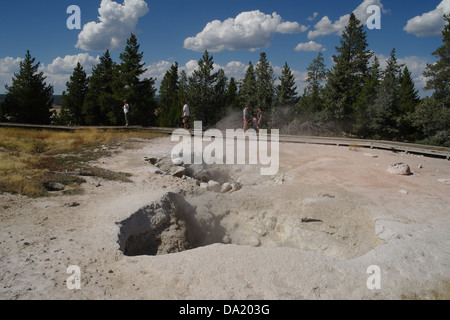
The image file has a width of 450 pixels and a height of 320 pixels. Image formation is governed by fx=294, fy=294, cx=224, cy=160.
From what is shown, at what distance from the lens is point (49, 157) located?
1246 centimetres

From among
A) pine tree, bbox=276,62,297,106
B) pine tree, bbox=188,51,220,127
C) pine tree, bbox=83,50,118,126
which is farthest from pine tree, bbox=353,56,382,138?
pine tree, bbox=83,50,118,126

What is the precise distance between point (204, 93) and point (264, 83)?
32.9 ft

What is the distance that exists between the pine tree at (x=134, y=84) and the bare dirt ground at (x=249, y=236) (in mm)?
24258

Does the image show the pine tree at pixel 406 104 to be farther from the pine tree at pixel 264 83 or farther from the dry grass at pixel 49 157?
the dry grass at pixel 49 157

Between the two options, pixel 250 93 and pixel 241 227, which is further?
pixel 250 93

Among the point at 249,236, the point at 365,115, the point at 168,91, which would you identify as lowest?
the point at 249,236

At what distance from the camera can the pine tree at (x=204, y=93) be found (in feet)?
127

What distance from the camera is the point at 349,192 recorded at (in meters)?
8.62

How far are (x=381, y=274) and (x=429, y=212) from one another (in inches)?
139

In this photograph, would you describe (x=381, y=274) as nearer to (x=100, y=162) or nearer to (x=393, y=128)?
(x=100, y=162)

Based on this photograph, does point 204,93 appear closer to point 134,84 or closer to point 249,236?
point 134,84

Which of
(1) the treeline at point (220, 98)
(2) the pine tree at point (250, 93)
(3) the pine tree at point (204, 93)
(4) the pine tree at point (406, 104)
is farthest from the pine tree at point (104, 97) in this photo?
(4) the pine tree at point (406, 104)

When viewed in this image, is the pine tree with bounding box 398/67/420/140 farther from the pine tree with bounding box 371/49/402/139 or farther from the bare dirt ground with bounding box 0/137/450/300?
the bare dirt ground with bounding box 0/137/450/300

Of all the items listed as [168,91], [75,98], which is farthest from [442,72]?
[168,91]
